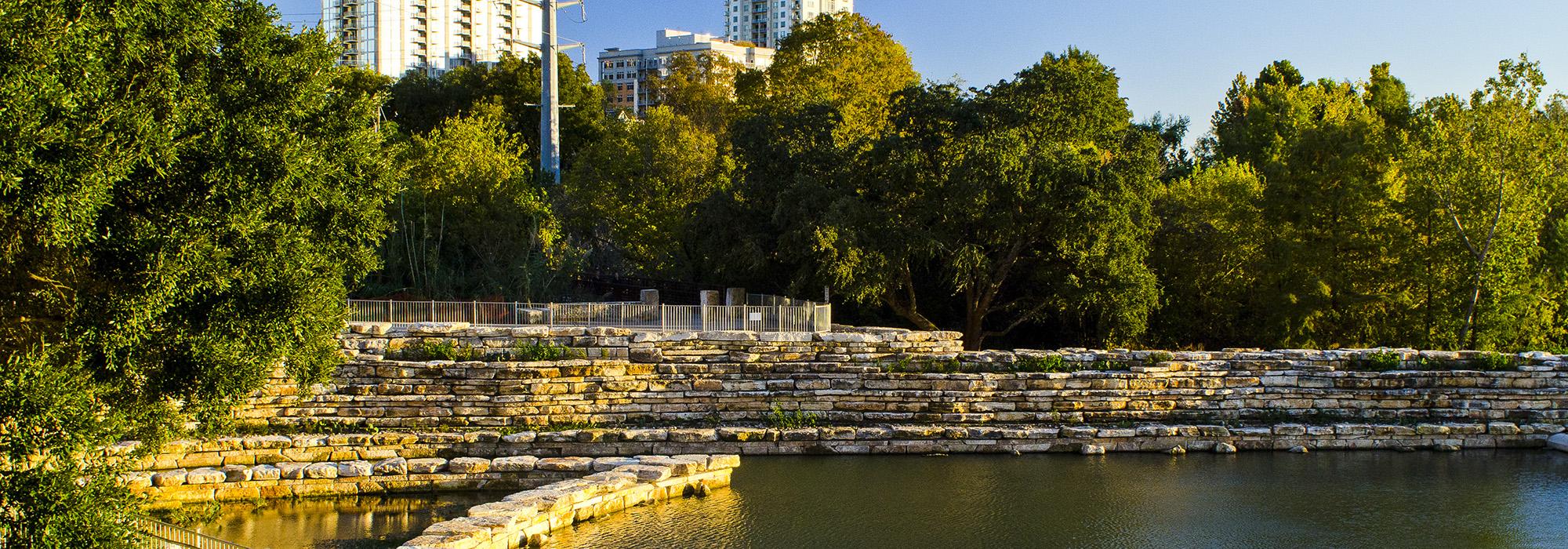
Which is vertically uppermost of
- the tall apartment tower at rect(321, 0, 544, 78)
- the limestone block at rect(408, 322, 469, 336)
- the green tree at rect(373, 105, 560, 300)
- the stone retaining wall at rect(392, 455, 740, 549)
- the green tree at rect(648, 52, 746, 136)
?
the tall apartment tower at rect(321, 0, 544, 78)

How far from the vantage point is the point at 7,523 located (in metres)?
9.72

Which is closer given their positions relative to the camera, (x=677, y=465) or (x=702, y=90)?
(x=677, y=465)

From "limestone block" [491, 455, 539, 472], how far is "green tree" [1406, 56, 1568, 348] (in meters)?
19.1

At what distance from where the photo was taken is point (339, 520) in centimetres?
1512

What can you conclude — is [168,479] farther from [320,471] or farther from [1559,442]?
[1559,442]

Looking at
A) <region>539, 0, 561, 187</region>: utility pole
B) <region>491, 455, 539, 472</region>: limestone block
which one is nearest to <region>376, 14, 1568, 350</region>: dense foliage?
<region>539, 0, 561, 187</region>: utility pole

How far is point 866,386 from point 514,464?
242 inches

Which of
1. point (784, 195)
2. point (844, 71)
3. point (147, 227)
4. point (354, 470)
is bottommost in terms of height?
point (354, 470)

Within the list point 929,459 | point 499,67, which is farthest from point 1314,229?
point 499,67

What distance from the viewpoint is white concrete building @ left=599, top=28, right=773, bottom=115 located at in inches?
4365

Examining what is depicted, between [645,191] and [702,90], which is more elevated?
[702,90]

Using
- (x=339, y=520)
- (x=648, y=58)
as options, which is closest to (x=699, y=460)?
(x=339, y=520)

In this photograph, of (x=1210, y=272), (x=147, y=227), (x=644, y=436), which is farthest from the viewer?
(x=1210, y=272)

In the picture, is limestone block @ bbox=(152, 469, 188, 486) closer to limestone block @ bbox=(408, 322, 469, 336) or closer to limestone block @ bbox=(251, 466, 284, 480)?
limestone block @ bbox=(251, 466, 284, 480)
